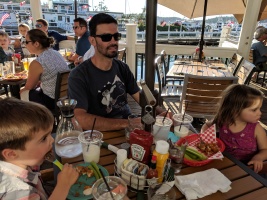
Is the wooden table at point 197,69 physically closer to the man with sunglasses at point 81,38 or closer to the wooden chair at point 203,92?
the wooden chair at point 203,92

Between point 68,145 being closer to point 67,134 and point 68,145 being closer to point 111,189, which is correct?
point 67,134

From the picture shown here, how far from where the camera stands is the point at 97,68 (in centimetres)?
189

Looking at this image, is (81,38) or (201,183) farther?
(81,38)

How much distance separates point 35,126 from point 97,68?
98 cm

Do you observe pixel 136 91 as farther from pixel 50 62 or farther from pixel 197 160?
pixel 50 62

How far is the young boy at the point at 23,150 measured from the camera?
0.92 metres

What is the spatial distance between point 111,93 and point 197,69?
8.36 ft

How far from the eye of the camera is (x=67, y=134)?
138 centimetres

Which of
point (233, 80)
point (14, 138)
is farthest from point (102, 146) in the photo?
point (233, 80)

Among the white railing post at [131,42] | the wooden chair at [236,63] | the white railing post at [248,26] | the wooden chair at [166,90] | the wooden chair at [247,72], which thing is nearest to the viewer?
the wooden chair at [247,72]

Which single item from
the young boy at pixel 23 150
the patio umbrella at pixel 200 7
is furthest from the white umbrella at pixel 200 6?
the young boy at pixel 23 150

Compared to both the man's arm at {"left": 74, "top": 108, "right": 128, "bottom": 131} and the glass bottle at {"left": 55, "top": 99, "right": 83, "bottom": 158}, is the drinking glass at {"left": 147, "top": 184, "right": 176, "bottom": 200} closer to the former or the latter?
the glass bottle at {"left": 55, "top": 99, "right": 83, "bottom": 158}

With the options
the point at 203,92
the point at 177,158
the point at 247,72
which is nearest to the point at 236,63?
the point at 247,72

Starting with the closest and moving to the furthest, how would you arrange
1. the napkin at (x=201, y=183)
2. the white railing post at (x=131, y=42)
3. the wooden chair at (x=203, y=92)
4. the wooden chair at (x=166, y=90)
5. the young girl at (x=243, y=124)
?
the napkin at (x=201, y=183)
the young girl at (x=243, y=124)
the wooden chair at (x=203, y=92)
the wooden chair at (x=166, y=90)
the white railing post at (x=131, y=42)
